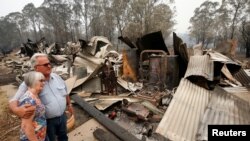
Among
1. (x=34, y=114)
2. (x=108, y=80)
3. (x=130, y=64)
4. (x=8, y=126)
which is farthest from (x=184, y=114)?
(x=130, y=64)

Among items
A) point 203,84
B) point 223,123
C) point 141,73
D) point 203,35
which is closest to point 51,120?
point 223,123

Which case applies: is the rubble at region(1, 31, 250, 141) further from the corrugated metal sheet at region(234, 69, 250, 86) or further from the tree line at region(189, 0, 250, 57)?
the tree line at region(189, 0, 250, 57)

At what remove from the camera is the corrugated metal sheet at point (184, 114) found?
2994mm

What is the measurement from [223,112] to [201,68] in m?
2.08

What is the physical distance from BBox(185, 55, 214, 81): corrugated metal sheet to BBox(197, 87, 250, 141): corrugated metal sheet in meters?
0.88

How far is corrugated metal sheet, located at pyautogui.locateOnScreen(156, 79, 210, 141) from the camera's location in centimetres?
299

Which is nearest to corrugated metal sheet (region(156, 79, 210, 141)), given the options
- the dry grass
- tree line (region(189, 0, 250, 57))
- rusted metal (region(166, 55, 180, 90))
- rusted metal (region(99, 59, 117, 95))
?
rusted metal (region(166, 55, 180, 90))

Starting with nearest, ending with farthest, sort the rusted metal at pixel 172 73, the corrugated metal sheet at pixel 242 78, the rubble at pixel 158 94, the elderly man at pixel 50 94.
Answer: the elderly man at pixel 50 94 < the rubble at pixel 158 94 < the rusted metal at pixel 172 73 < the corrugated metal sheet at pixel 242 78

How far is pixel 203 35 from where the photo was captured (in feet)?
146

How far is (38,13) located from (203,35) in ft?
129

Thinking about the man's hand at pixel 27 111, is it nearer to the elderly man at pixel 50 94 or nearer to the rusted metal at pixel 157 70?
the elderly man at pixel 50 94

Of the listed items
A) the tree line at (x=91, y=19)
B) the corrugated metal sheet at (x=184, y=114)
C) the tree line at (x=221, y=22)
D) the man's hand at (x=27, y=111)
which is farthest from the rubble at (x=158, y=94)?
the tree line at (x=221, y=22)

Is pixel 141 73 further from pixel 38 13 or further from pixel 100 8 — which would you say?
pixel 38 13

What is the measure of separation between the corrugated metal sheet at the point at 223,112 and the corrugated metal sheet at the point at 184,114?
0.31ft
